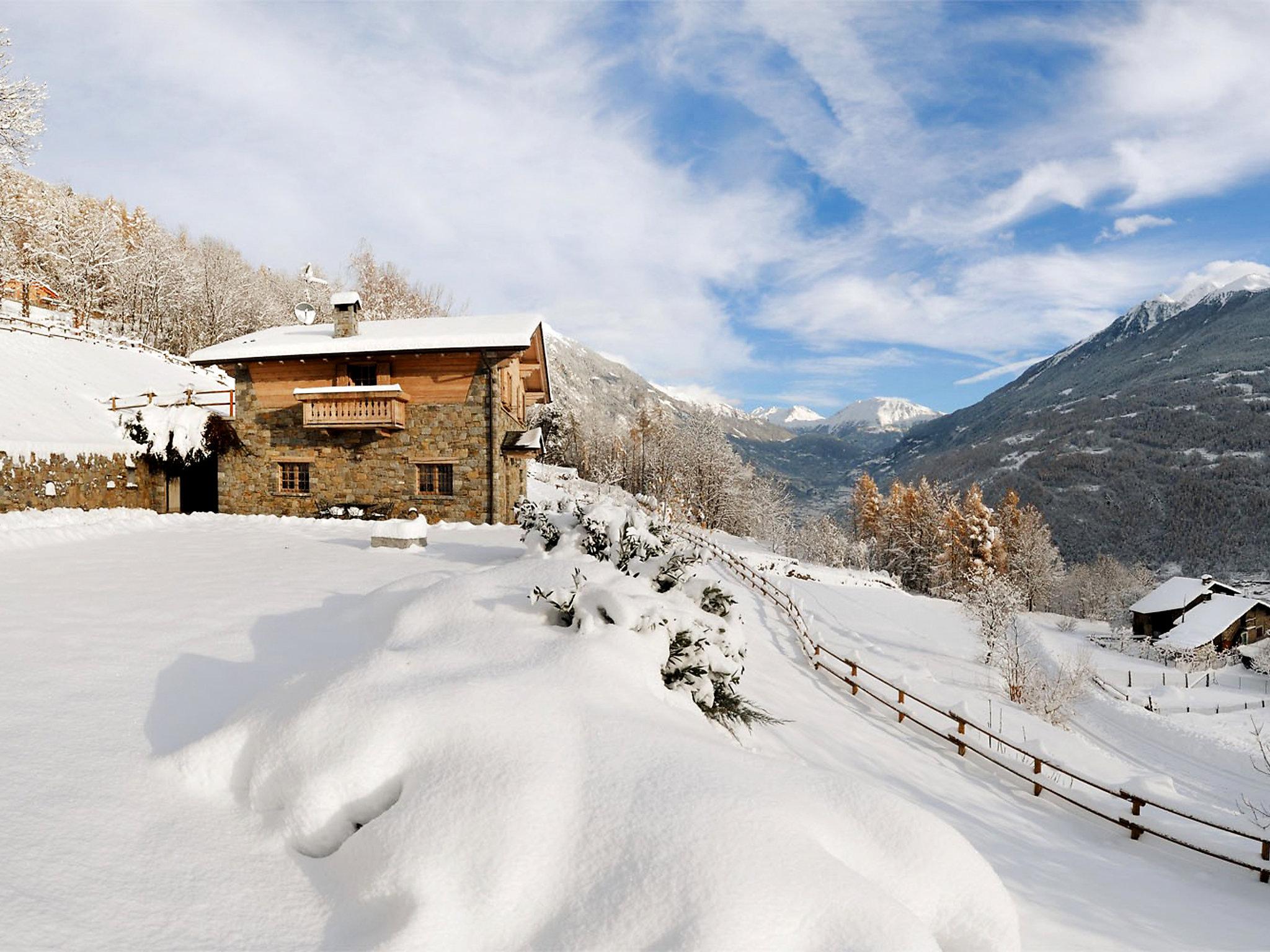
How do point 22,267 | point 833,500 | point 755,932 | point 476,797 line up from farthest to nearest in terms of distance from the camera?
1. point 833,500
2. point 22,267
3. point 476,797
4. point 755,932

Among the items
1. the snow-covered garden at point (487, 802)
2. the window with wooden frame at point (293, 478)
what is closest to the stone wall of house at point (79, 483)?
the window with wooden frame at point (293, 478)

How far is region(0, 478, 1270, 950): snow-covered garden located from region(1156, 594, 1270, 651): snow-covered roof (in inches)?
1965

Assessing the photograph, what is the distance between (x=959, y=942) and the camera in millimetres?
3250

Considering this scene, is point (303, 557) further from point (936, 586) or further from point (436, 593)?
point (936, 586)

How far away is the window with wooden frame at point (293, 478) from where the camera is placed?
21188mm

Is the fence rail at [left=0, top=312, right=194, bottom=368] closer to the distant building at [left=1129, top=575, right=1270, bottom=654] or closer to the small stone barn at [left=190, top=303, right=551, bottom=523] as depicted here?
the small stone barn at [left=190, top=303, right=551, bottom=523]

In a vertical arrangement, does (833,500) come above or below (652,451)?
below

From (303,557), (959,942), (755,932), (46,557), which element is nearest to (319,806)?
(755,932)

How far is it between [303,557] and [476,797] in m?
10.3

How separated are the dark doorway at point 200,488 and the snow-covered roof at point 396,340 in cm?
444

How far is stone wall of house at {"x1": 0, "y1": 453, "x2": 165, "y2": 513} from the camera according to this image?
666 inches

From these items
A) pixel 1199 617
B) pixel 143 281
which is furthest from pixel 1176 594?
pixel 143 281

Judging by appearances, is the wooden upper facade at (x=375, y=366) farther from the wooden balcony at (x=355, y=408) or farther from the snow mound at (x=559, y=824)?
the snow mound at (x=559, y=824)

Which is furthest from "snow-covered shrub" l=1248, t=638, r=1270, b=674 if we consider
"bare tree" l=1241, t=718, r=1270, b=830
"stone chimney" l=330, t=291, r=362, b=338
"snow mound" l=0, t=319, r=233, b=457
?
"snow mound" l=0, t=319, r=233, b=457
